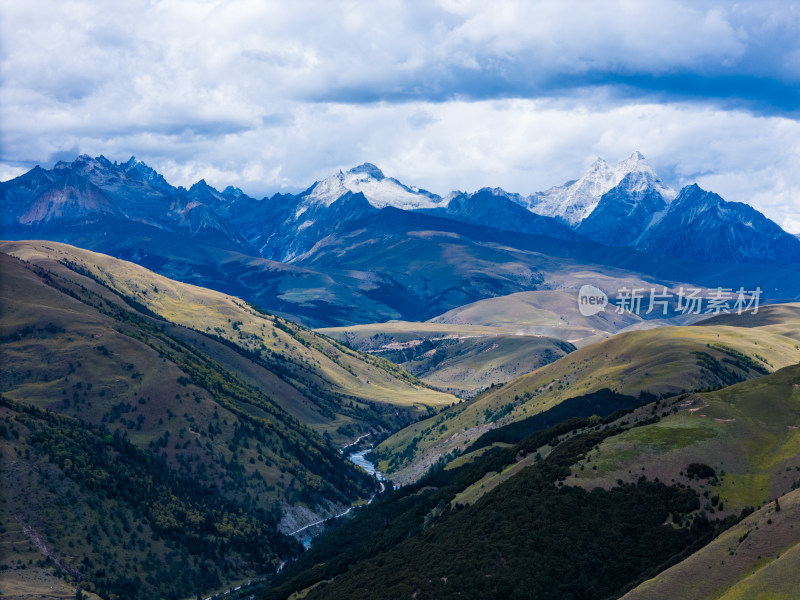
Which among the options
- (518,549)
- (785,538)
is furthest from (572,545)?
(785,538)

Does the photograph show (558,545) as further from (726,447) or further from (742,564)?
(742,564)

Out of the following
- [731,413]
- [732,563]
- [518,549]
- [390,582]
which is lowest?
[390,582]

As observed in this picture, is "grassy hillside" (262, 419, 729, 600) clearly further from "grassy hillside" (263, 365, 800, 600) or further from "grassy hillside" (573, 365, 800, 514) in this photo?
"grassy hillside" (573, 365, 800, 514)

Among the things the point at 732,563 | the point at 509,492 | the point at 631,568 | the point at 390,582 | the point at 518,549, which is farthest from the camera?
the point at 509,492

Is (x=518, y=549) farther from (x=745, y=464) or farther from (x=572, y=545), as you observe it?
(x=745, y=464)

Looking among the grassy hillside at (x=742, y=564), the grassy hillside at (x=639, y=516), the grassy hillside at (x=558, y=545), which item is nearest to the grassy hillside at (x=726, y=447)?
the grassy hillside at (x=639, y=516)

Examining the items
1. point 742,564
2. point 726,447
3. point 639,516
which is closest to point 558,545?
point 639,516

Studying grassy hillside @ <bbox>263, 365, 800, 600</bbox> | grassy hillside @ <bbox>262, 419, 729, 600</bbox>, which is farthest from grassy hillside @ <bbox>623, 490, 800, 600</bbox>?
grassy hillside @ <bbox>262, 419, 729, 600</bbox>
